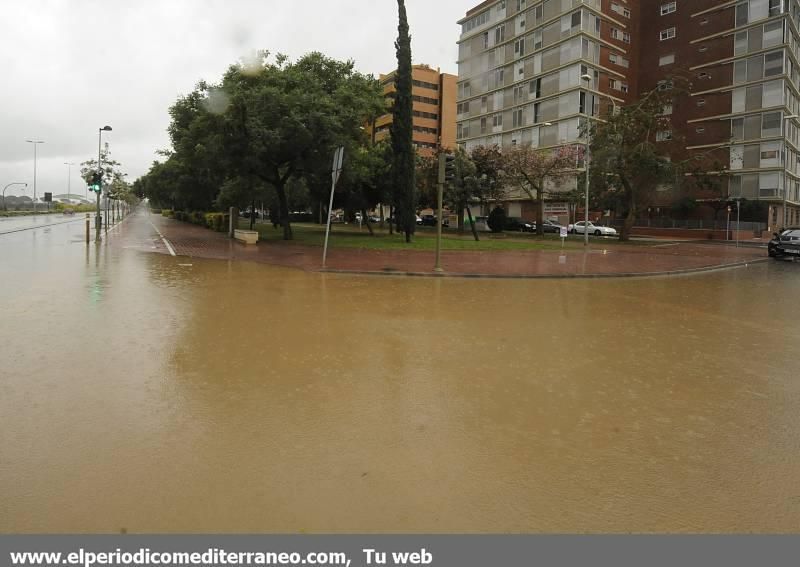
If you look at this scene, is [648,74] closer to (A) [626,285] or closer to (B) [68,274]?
(A) [626,285]

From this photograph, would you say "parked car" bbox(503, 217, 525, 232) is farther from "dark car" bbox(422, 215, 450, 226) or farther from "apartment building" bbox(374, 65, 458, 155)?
"apartment building" bbox(374, 65, 458, 155)

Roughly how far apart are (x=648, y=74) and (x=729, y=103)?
1096cm

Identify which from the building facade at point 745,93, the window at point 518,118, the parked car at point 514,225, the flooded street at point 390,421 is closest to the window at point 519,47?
the window at point 518,118

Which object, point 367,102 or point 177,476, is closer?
point 177,476

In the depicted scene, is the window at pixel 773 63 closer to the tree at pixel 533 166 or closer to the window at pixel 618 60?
the window at pixel 618 60

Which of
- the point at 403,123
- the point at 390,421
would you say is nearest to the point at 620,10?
the point at 403,123

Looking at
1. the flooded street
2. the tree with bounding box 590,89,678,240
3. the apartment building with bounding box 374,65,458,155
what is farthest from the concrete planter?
the apartment building with bounding box 374,65,458,155

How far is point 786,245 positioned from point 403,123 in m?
19.4

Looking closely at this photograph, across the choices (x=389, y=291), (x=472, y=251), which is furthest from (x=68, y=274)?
(x=472, y=251)

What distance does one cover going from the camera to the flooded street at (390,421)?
10.5ft

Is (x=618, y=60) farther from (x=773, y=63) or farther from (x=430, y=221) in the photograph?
(x=430, y=221)

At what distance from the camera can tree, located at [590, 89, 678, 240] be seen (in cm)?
3612

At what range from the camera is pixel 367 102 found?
90.3 feet

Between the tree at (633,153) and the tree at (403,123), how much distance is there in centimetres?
1389
